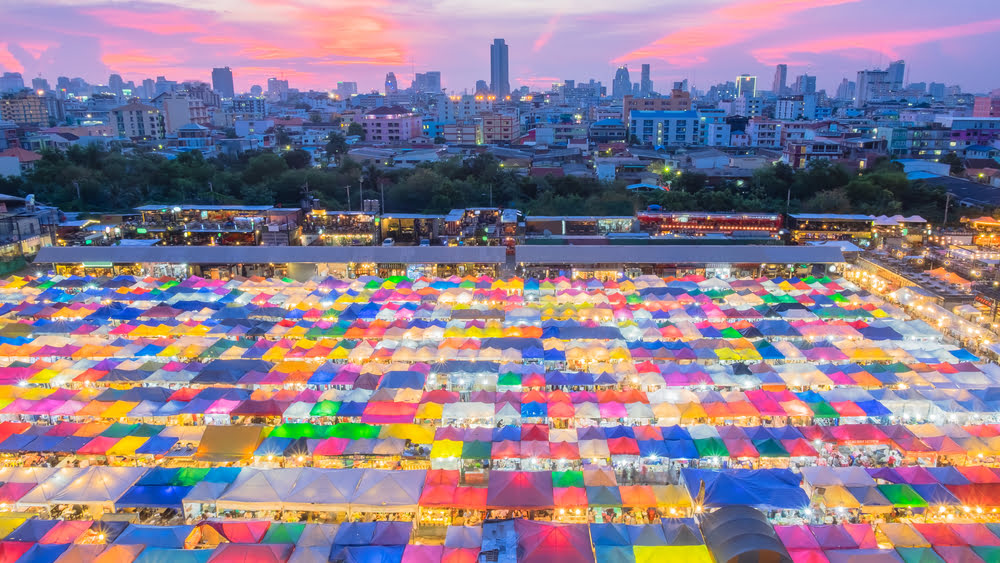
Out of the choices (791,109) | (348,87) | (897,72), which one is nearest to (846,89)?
(897,72)

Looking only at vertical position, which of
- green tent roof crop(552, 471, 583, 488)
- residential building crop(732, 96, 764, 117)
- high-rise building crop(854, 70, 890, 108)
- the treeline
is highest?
high-rise building crop(854, 70, 890, 108)

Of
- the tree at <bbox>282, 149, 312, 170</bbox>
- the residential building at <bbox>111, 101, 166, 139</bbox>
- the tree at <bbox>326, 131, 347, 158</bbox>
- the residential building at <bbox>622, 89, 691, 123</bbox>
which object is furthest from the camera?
the residential building at <bbox>622, 89, 691, 123</bbox>

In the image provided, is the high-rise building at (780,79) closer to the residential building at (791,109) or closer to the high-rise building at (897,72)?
the high-rise building at (897,72)

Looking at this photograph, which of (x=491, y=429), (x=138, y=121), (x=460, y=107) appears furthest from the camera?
(x=460, y=107)

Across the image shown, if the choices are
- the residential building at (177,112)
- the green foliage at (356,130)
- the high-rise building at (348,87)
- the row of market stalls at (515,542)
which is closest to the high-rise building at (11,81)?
the high-rise building at (348,87)

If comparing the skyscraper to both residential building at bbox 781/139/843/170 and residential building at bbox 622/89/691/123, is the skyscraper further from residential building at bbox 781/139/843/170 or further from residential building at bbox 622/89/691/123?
residential building at bbox 781/139/843/170

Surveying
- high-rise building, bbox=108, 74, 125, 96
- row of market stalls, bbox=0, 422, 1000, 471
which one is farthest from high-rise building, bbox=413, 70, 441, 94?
row of market stalls, bbox=0, 422, 1000, 471

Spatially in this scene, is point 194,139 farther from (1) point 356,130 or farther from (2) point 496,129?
(2) point 496,129
